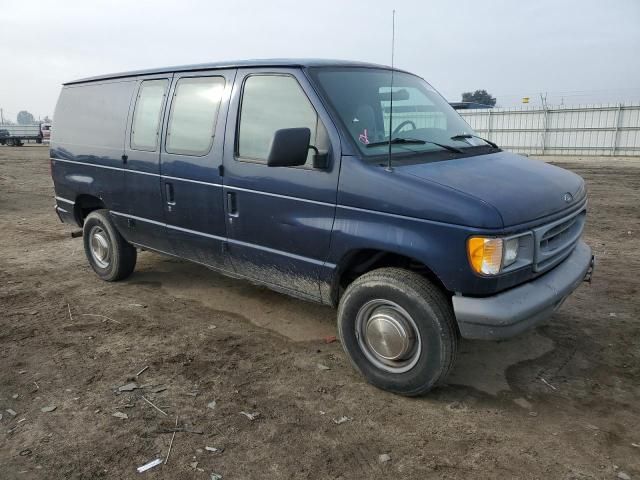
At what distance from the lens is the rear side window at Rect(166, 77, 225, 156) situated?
4105mm

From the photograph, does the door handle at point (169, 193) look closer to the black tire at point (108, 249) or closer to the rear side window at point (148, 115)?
the rear side window at point (148, 115)

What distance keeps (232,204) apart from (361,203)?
48.1 inches

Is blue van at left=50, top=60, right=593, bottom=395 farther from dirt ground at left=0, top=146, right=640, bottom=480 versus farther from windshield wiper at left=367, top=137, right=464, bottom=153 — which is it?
dirt ground at left=0, top=146, right=640, bottom=480

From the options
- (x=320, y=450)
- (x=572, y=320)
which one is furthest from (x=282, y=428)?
(x=572, y=320)

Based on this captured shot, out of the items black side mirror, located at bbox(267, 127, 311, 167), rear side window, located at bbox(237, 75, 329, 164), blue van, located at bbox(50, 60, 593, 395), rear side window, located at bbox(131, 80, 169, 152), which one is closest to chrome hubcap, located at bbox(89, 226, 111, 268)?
blue van, located at bbox(50, 60, 593, 395)

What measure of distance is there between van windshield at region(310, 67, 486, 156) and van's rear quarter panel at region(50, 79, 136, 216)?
96.2 inches

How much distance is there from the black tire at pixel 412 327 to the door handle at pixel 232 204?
1.16 metres

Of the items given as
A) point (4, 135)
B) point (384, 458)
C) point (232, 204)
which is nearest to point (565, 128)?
point (232, 204)

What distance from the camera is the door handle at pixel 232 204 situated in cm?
394

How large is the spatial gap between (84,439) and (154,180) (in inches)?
95.3

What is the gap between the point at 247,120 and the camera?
12.7 ft

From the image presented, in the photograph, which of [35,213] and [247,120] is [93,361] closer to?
[247,120]

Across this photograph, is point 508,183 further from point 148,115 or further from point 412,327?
point 148,115

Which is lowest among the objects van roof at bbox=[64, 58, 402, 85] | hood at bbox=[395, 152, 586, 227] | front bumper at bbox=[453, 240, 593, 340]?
Answer: front bumper at bbox=[453, 240, 593, 340]
